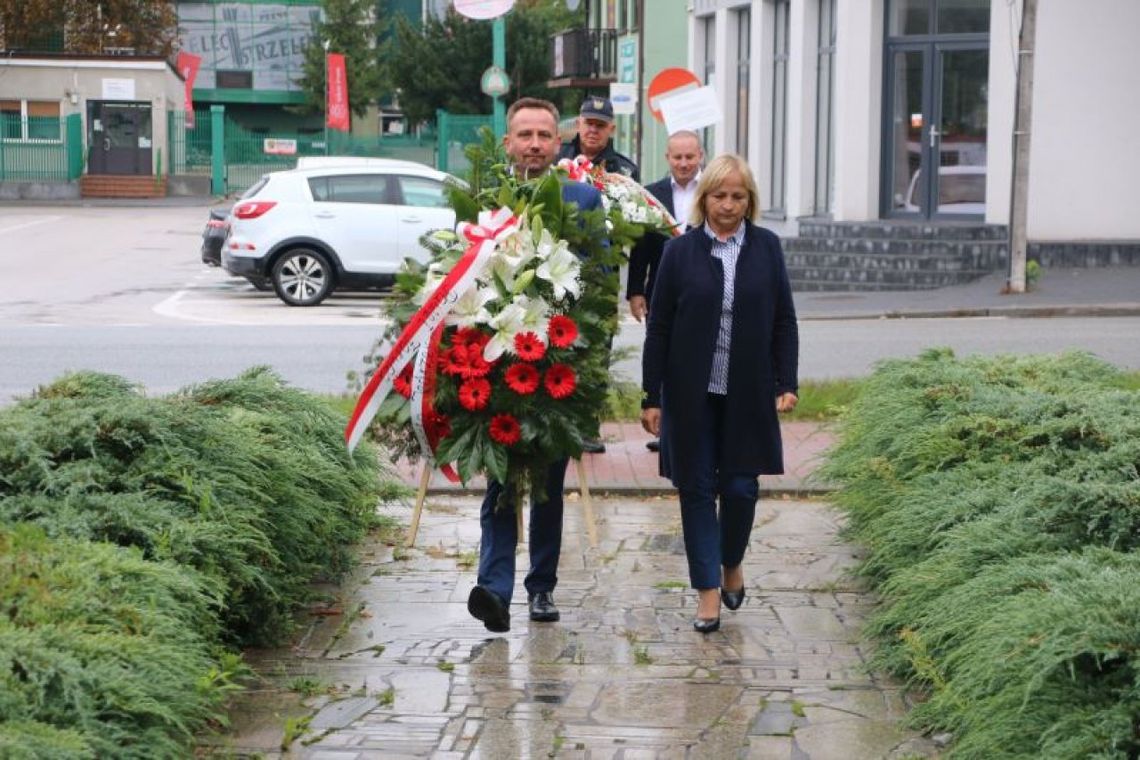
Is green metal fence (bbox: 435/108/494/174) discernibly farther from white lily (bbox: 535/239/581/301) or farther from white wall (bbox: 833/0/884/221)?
white lily (bbox: 535/239/581/301)

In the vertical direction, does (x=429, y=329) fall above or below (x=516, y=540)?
above

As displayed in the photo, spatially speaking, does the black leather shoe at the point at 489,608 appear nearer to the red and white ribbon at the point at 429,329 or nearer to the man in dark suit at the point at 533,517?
the man in dark suit at the point at 533,517

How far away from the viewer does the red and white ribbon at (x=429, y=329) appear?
6301 millimetres

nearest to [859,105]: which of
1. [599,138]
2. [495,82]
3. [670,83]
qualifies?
[670,83]

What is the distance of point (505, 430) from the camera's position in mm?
6371

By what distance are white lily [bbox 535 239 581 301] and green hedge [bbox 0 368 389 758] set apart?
1156mm

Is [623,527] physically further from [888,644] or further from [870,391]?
[888,644]

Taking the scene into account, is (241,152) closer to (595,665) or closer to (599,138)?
(599,138)

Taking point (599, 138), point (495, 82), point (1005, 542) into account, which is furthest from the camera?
point (495, 82)

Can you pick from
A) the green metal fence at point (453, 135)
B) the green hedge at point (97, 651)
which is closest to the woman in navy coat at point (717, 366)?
the green hedge at point (97, 651)

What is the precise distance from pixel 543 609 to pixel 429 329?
1.18 m

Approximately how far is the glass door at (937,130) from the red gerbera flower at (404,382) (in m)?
19.1

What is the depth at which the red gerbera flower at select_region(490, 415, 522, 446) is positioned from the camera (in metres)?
6.35

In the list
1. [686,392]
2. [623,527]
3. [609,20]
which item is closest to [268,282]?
[623,527]
